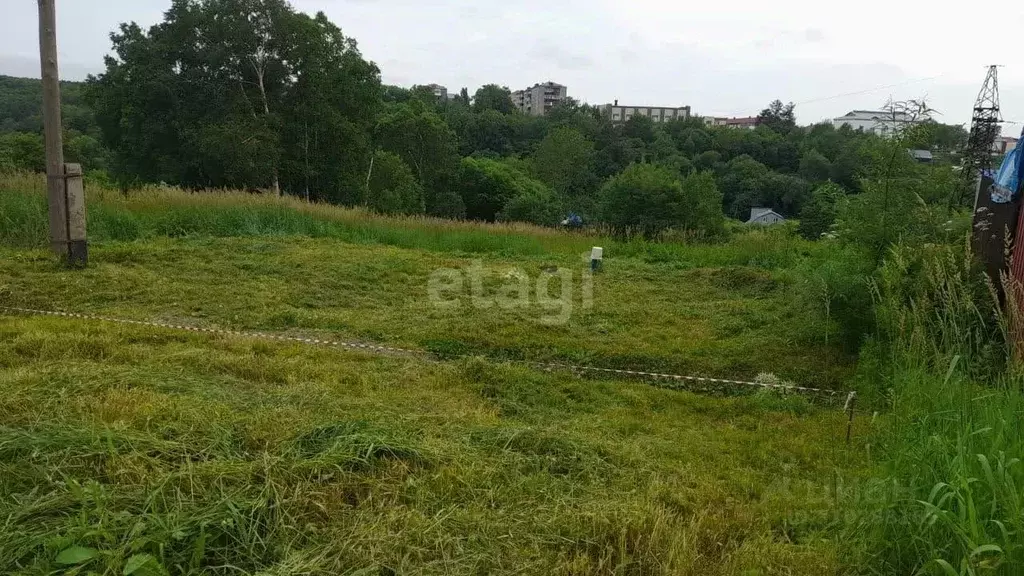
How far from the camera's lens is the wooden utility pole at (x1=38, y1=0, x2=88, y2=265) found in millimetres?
7176

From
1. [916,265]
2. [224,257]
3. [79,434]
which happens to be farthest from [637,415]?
[224,257]

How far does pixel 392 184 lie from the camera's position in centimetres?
3359

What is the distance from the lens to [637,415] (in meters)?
3.97

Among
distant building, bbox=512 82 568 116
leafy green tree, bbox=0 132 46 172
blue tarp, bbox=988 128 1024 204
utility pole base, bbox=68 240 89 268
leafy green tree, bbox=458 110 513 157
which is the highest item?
distant building, bbox=512 82 568 116

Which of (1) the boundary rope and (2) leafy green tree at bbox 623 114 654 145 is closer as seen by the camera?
(1) the boundary rope

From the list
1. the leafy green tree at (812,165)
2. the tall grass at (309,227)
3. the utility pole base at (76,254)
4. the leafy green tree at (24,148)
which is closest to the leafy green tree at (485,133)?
the leafy green tree at (812,165)

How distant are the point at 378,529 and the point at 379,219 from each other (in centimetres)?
1218

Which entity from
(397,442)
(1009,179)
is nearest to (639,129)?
(1009,179)

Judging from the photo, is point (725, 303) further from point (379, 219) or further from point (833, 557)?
point (379, 219)

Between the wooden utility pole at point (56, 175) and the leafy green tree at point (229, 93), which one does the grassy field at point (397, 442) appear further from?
the leafy green tree at point (229, 93)

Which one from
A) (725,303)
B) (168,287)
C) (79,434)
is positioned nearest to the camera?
(79,434)

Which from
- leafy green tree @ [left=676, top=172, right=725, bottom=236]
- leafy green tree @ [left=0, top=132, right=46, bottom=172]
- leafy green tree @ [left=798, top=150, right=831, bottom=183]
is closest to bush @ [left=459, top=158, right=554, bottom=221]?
leafy green tree @ [left=798, top=150, right=831, bottom=183]

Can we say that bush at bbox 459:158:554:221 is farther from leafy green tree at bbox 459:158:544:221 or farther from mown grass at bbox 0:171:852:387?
mown grass at bbox 0:171:852:387

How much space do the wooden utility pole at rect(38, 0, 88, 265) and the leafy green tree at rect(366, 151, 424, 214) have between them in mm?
23590
